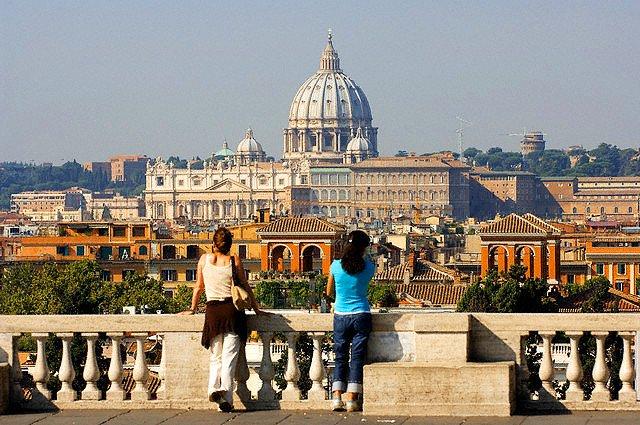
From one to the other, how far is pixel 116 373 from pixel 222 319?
0.70m

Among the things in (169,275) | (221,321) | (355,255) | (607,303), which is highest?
(355,255)

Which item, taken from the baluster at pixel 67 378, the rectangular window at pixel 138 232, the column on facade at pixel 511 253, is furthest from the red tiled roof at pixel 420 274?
the baluster at pixel 67 378

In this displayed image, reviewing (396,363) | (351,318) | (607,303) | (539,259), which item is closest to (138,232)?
(539,259)

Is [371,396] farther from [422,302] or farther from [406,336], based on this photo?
[422,302]

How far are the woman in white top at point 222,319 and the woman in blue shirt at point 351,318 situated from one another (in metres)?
0.46

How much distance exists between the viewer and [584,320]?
41.1 feet

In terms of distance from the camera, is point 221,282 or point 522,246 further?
point 522,246

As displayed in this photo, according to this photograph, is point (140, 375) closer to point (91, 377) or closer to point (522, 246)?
point (91, 377)

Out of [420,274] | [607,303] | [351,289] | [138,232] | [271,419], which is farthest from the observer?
[138,232]

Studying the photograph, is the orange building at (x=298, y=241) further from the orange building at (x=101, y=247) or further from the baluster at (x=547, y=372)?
the baluster at (x=547, y=372)

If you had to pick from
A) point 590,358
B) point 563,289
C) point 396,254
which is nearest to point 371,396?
point 590,358

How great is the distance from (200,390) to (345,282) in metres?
0.97

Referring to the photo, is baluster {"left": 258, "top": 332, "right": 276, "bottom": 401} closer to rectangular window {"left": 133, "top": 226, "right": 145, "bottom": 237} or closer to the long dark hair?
the long dark hair

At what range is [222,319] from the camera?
12.5 metres
